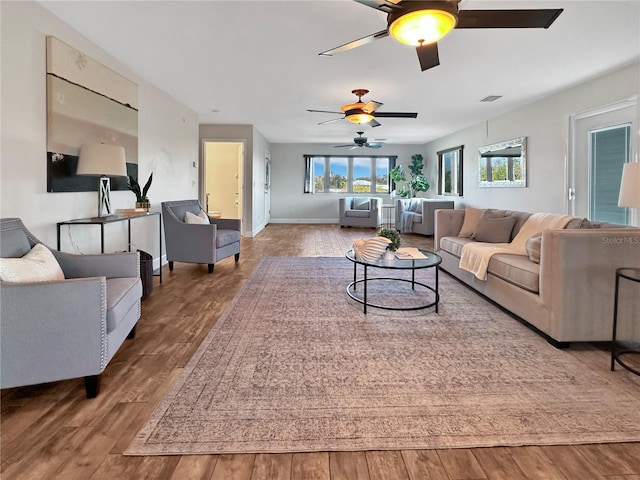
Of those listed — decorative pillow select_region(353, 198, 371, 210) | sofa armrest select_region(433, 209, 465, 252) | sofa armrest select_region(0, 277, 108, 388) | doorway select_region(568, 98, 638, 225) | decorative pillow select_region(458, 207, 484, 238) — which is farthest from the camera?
decorative pillow select_region(353, 198, 371, 210)

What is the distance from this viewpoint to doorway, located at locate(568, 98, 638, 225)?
413 centimetres

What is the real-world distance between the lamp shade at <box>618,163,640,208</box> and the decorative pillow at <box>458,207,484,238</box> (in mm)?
2030

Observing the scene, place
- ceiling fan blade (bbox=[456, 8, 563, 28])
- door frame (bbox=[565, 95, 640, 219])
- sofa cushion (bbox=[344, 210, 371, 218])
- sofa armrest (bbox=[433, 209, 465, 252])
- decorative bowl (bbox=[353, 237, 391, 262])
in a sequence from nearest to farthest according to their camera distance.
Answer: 1. ceiling fan blade (bbox=[456, 8, 563, 28])
2. decorative bowl (bbox=[353, 237, 391, 262])
3. door frame (bbox=[565, 95, 640, 219])
4. sofa armrest (bbox=[433, 209, 465, 252])
5. sofa cushion (bbox=[344, 210, 371, 218])

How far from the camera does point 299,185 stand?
11.3 m

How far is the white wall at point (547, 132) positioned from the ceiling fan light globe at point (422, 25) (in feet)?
9.92

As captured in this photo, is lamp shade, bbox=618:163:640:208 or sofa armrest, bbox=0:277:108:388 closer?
sofa armrest, bbox=0:277:108:388

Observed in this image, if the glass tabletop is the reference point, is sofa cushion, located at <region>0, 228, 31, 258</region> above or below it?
above

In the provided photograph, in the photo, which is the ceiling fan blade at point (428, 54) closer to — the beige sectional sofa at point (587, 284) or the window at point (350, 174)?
the beige sectional sofa at point (587, 284)

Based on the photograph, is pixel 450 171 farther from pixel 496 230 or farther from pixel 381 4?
pixel 381 4

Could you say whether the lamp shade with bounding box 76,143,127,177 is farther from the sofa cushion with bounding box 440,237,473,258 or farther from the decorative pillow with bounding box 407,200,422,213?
the decorative pillow with bounding box 407,200,422,213

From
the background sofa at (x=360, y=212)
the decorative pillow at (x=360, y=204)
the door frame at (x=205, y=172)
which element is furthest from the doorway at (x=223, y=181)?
the decorative pillow at (x=360, y=204)

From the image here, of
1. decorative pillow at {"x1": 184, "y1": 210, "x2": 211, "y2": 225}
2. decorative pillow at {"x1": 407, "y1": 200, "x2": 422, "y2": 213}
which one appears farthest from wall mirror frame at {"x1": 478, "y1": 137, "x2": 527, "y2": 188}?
decorative pillow at {"x1": 184, "y1": 210, "x2": 211, "y2": 225}

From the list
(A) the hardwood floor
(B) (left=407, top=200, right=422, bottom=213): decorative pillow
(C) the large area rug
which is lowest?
(A) the hardwood floor

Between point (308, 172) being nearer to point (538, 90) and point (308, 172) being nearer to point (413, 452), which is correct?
point (538, 90)
